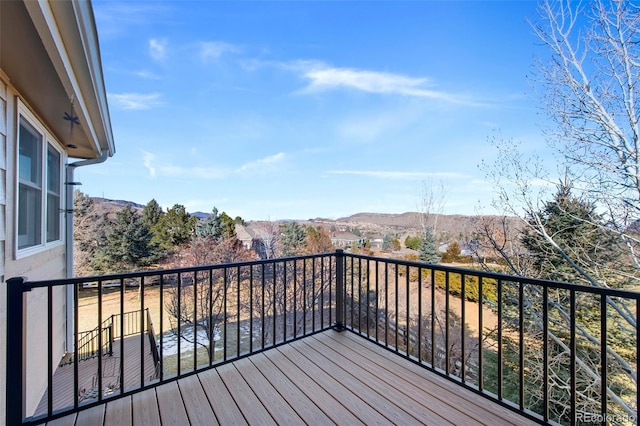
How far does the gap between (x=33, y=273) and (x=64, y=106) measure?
1.48m

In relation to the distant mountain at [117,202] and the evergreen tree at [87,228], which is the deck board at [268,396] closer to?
the evergreen tree at [87,228]

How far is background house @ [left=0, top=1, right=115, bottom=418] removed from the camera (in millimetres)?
1415

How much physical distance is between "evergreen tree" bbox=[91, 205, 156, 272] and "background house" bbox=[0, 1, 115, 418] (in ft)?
43.1

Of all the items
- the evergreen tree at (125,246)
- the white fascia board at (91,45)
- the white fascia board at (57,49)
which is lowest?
the evergreen tree at (125,246)

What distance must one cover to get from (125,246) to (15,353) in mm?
16156

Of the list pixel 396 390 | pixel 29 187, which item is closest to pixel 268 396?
pixel 396 390

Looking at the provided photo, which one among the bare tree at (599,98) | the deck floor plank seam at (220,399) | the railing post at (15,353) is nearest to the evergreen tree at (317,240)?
the bare tree at (599,98)

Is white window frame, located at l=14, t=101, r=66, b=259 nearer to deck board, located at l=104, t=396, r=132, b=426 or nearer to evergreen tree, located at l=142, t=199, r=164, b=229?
deck board, located at l=104, t=396, r=132, b=426

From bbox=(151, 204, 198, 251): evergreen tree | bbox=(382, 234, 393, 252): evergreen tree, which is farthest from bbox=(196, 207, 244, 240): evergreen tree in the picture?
bbox=(382, 234, 393, 252): evergreen tree

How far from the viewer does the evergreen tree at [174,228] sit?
615 inches

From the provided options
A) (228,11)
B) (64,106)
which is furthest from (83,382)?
(228,11)

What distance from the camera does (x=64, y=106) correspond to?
7.90ft

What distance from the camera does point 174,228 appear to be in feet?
52.2

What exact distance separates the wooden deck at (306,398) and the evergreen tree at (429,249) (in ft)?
31.2
